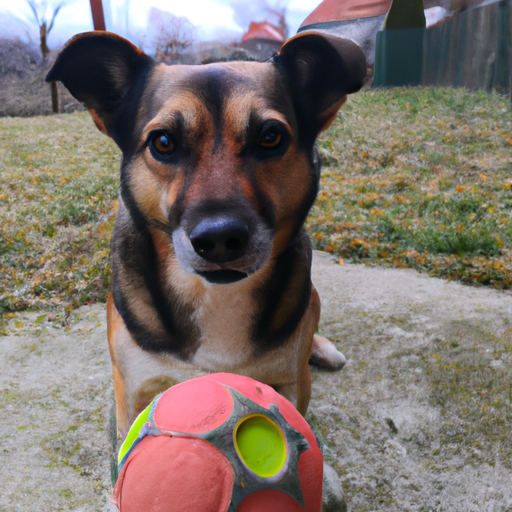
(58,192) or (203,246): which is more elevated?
(203,246)

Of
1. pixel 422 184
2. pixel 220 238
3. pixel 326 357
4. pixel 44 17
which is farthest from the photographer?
pixel 422 184

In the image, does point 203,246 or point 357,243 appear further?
point 357,243

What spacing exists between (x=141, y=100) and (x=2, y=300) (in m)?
2.44

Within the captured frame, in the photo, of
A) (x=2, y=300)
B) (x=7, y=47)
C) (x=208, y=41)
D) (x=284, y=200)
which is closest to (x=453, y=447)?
(x=284, y=200)

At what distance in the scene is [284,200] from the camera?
1775mm

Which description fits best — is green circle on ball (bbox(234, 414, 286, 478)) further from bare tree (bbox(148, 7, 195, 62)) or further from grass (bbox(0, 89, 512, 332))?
grass (bbox(0, 89, 512, 332))

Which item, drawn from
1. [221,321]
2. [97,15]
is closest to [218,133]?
[221,321]

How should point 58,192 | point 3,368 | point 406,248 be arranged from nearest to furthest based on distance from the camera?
1. point 3,368
2. point 406,248
3. point 58,192

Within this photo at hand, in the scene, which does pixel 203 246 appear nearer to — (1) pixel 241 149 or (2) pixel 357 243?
(1) pixel 241 149

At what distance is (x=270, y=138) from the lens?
5.62ft

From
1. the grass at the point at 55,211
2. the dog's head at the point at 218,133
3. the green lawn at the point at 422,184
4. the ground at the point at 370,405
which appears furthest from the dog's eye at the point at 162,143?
the green lawn at the point at 422,184

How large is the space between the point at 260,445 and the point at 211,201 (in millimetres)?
638

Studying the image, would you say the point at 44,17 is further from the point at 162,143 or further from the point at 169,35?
the point at 162,143

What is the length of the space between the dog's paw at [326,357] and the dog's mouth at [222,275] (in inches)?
46.6
